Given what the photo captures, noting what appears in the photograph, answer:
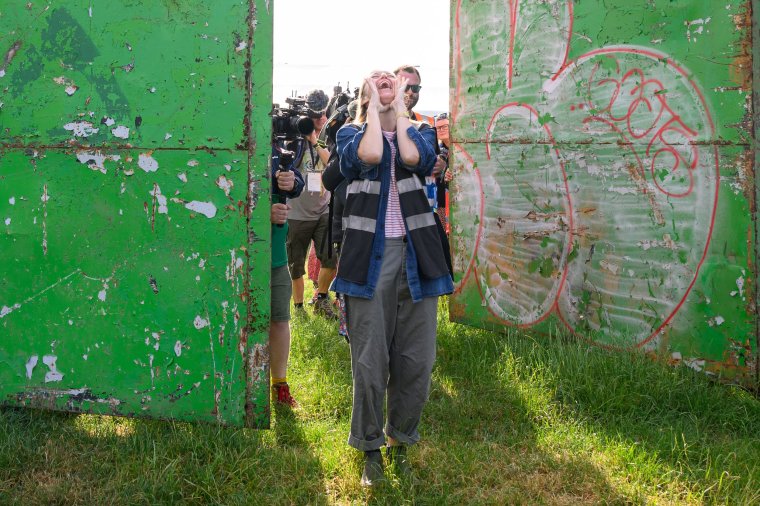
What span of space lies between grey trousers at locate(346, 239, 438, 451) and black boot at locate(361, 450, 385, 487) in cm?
4

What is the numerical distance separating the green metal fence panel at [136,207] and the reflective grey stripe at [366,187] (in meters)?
0.46

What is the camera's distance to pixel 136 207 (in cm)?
384

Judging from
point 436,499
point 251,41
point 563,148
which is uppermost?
point 251,41

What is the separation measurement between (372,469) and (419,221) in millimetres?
1150

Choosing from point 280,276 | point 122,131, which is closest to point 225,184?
point 122,131

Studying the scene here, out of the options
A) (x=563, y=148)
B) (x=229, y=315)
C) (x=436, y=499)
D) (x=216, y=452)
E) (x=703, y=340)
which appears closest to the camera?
(x=436, y=499)

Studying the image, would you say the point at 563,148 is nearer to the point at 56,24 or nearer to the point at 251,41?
the point at 251,41

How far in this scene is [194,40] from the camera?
147 inches

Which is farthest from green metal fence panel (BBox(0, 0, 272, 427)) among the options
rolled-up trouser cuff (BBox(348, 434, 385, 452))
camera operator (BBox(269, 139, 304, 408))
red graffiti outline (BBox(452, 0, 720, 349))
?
red graffiti outline (BBox(452, 0, 720, 349))

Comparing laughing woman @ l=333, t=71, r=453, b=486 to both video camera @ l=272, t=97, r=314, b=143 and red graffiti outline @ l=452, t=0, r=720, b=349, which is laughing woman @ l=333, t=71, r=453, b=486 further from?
red graffiti outline @ l=452, t=0, r=720, b=349

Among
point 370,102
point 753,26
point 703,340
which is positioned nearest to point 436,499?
point 370,102

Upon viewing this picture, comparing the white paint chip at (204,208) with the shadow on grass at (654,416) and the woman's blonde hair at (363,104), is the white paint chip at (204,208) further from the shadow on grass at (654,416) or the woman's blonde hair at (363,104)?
the shadow on grass at (654,416)

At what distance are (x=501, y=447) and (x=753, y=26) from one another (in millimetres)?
2762

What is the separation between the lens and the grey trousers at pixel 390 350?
11.4 feet
